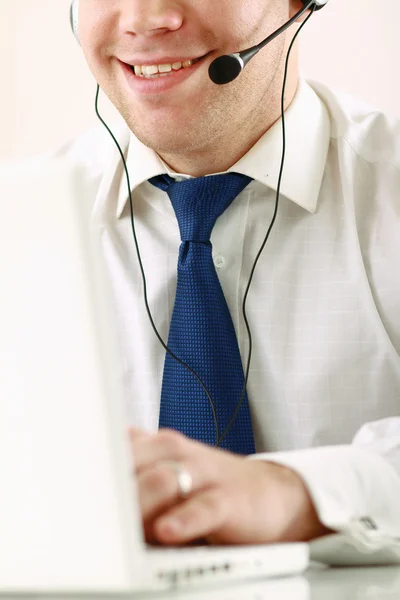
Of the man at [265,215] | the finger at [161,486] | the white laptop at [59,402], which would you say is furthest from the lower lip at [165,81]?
the white laptop at [59,402]

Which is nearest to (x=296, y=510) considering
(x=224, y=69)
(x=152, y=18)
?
(x=224, y=69)

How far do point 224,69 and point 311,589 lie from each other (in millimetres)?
1001

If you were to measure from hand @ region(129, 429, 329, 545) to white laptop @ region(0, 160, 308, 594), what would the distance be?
14 cm

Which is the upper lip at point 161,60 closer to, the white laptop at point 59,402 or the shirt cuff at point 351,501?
the shirt cuff at point 351,501

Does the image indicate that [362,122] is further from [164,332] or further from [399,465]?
[399,465]

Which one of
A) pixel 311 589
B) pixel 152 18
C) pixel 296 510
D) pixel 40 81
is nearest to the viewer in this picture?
pixel 311 589

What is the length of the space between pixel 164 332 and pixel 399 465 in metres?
0.67

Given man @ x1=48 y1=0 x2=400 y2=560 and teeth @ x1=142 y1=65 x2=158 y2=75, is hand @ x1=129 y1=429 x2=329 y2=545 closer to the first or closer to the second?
man @ x1=48 y1=0 x2=400 y2=560

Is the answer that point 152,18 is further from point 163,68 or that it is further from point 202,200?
point 202,200

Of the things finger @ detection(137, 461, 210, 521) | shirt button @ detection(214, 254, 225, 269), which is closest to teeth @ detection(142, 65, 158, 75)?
shirt button @ detection(214, 254, 225, 269)

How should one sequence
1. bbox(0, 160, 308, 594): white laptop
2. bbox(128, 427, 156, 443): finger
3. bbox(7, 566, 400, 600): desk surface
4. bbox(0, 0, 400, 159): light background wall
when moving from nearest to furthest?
1. bbox(0, 160, 308, 594): white laptop
2. bbox(7, 566, 400, 600): desk surface
3. bbox(128, 427, 156, 443): finger
4. bbox(0, 0, 400, 159): light background wall

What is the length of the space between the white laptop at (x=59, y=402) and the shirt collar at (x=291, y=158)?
106cm

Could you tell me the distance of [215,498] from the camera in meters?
0.75

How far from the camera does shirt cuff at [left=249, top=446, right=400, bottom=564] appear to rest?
2.66ft
